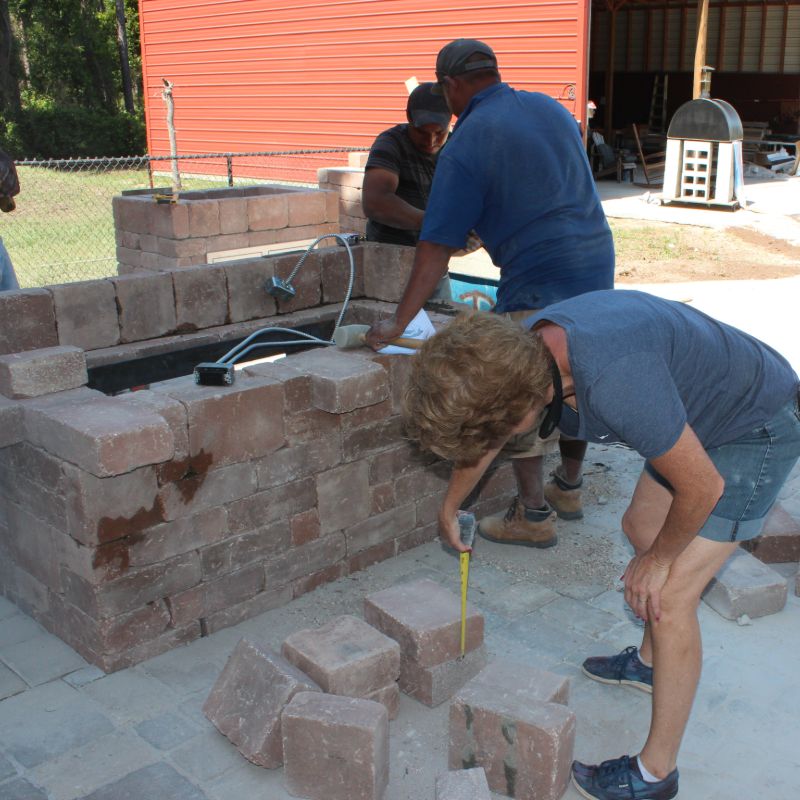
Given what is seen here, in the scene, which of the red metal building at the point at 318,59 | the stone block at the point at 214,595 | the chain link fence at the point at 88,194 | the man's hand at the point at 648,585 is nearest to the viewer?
the man's hand at the point at 648,585

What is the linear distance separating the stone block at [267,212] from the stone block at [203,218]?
1.32 feet

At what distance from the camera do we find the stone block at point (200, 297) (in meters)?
5.16

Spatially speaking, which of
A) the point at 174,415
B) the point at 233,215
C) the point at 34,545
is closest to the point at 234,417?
the point at 174,415

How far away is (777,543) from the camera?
178 inches

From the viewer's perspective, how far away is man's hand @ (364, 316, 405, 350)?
4254 mm

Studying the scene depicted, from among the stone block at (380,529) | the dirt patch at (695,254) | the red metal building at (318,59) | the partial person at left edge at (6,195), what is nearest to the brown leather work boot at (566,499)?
the stone block at (380,529)

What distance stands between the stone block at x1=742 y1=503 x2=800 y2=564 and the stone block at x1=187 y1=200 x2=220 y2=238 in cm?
593

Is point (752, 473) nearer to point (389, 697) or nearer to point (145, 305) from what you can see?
point (389, 697)

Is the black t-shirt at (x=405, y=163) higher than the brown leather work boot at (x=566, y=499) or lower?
higher

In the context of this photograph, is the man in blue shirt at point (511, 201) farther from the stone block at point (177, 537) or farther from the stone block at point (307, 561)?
the stone block at point (177, 537)

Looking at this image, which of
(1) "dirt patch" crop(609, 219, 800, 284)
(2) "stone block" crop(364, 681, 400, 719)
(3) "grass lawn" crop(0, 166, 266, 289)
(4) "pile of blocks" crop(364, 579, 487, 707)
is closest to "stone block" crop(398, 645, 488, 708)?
(4) "pile of blocks" crop(364, 579, 487, 707)

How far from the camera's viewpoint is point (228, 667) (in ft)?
10.7

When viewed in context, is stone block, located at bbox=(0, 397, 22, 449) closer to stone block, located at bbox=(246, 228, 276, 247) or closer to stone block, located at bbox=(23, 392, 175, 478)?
stone block, located at bbox=(23, 392, 175, 478)

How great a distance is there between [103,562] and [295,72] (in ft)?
55.7
